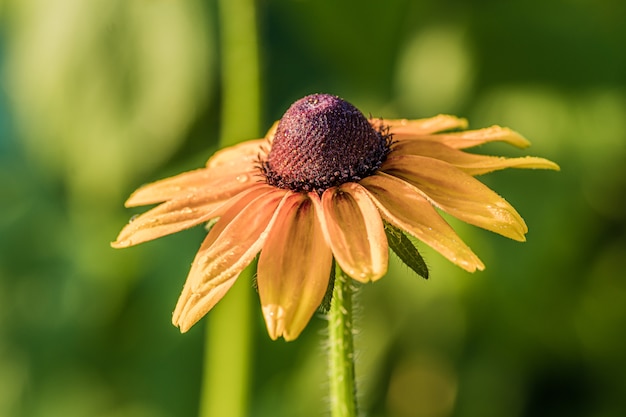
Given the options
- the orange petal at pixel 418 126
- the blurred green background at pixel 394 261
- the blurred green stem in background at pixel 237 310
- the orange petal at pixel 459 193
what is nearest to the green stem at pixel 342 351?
the orange petal at pixel 459 193

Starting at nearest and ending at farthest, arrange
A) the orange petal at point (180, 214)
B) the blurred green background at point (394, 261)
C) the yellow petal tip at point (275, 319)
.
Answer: the yellow petal tip at point (275, 319), the orange petal at point (180, 214), the blurred green background at point (394, 261)

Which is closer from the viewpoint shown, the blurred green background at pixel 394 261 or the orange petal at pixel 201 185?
the orange petal at pixel 201 185

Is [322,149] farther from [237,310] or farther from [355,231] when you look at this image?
[237,310]

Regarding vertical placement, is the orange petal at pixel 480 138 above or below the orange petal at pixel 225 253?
above

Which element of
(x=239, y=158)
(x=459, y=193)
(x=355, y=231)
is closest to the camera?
(x=355, y=231)

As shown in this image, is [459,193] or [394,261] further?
[394,261]

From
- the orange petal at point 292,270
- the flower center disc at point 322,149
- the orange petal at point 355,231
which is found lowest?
the orange petal at point 292,270

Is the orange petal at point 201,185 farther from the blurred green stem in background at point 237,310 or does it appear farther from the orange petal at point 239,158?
the blurred green stem in background at point 237,310

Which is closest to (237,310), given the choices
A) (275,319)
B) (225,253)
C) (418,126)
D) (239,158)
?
(239,158)
